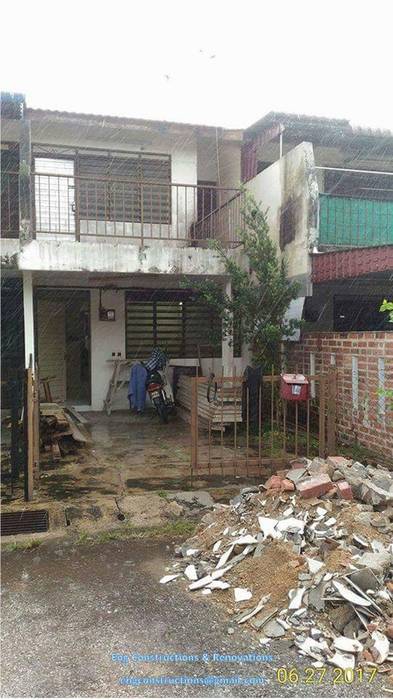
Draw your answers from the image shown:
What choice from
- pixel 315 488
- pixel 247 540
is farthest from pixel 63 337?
pixel 247 540

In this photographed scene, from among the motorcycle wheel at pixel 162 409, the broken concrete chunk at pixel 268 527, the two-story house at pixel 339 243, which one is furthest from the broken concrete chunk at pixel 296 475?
the motorcycle wheel at pixel 162 409

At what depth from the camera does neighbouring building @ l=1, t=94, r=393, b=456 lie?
7535 millimetres

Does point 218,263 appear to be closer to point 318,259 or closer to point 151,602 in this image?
point 318,259

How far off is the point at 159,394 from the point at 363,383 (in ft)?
13.5

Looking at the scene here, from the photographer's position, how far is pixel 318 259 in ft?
24.3

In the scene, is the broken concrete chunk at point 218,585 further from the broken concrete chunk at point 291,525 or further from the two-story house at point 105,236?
the two-story house at point 105,236

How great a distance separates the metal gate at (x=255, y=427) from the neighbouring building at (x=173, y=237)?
649 mm

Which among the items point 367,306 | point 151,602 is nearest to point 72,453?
point 151,602

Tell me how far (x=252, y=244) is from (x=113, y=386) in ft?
14.1

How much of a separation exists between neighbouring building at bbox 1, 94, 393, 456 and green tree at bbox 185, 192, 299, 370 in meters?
0.35

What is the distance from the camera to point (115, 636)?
112 inches

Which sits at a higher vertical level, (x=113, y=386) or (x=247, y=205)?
(x=247, y=205)

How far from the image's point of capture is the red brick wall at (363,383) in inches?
229

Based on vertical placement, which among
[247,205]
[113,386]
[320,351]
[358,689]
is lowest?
[358,689]
